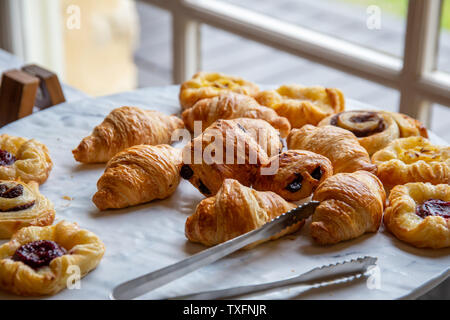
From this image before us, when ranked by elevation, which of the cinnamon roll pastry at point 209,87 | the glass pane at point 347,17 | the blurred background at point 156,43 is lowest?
the blurred background at point 156,43

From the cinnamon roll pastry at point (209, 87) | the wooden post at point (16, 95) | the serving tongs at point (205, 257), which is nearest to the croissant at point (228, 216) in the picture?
the serving tongs at point (205, 257)

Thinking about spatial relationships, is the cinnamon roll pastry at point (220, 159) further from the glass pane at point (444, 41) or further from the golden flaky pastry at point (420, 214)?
the glass pane at point (444, 41)

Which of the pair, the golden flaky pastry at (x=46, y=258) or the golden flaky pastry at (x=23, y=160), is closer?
the golden flaky pastry at (x=46, y=258)

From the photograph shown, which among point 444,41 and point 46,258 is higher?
point 444,41

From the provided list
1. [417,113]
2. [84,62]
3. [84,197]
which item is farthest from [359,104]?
[84,62]

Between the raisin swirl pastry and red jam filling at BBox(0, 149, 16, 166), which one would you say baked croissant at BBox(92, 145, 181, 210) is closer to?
the raisin swirl pastry

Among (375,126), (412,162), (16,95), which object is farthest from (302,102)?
(16,95)

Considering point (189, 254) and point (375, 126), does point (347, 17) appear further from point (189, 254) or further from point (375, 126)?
point (189, 254)
